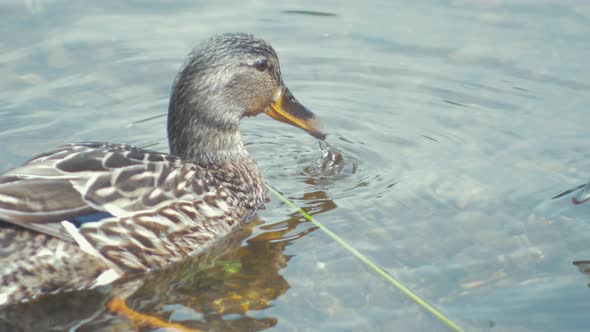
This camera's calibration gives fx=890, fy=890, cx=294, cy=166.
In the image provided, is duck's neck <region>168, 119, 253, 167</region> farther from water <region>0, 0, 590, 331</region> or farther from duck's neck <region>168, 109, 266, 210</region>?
water <region>0, 0, 590, 331</region>

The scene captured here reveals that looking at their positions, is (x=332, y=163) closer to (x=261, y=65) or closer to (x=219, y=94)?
(x=261, y=65)

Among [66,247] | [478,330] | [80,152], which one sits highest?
[80,152]

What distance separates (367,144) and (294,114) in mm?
856

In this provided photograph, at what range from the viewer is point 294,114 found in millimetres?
7531

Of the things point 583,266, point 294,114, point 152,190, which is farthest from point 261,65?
point 583,266

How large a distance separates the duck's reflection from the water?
14 millimetres

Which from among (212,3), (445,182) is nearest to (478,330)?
(445,182)

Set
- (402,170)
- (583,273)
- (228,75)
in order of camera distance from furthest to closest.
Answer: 1. (402,170)
2. (228,75)
3. (583,273)

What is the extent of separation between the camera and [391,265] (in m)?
6.25

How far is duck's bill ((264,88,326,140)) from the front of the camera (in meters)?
7.51

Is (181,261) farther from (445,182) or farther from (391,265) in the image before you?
(445,182)

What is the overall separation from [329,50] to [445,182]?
276 cm

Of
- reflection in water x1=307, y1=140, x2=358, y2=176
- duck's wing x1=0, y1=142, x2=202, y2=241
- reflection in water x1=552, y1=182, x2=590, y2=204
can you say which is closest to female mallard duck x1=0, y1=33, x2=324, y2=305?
duck's wing x1=0, y1=142, x2=202, y2=241

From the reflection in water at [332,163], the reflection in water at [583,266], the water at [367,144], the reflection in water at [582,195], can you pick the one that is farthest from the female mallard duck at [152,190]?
the reflection in water at [583,266]
